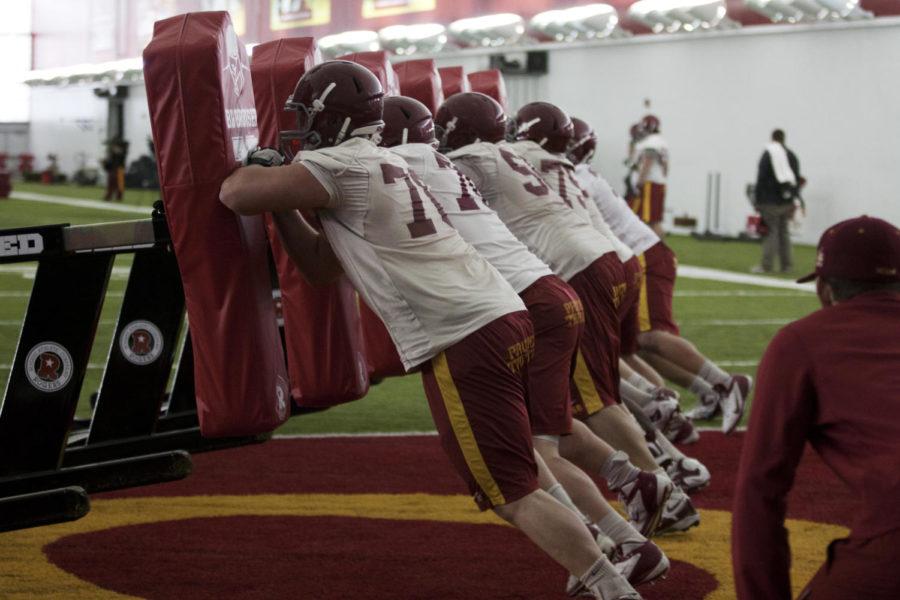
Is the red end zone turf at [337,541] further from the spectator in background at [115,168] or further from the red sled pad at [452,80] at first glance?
the spectator in background at [115,168]

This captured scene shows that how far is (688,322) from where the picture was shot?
13.8m

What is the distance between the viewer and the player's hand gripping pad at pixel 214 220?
4719mm

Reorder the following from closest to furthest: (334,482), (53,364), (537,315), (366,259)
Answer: (366,259) < (537,315) < (53,364) < (334,482)

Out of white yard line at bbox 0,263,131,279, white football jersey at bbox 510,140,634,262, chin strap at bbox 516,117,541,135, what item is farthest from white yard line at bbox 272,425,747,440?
white yard line at bbox 0,263,131,279

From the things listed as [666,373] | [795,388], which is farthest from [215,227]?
[666,373]

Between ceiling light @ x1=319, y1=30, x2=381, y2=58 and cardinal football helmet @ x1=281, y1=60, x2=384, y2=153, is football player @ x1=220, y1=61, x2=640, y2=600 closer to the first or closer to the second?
cardinal football helmet @ x1=281, y1=60, x2=384, y2=153

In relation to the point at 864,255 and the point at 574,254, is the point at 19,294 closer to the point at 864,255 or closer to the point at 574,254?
the point at 574,254

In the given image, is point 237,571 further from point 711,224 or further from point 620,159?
point 620,159

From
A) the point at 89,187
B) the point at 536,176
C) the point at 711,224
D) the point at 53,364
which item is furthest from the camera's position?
the point at 89,187

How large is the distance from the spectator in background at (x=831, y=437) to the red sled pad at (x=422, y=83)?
4.35m

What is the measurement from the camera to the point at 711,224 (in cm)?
2666

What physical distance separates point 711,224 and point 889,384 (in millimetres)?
24176

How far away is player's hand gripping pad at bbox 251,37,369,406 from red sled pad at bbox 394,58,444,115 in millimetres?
1437

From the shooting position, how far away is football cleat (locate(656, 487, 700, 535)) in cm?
610
